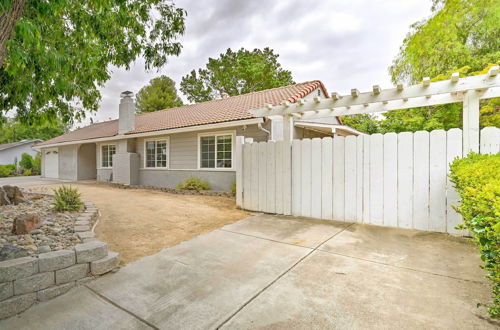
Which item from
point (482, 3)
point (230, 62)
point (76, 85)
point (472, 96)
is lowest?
point (472, 96)

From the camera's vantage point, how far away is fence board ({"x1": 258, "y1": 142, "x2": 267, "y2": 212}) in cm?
573

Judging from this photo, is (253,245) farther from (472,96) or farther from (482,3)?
(482,3)

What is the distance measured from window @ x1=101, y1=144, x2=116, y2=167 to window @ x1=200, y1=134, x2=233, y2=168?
7.29m

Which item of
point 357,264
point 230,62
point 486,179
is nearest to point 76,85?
point 357,264

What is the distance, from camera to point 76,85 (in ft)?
16.0

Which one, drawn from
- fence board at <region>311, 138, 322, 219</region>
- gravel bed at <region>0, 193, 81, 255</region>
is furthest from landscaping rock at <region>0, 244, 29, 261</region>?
fence board at <region>311, 138, 322, 219</region>

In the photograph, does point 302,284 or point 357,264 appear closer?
point 302,284

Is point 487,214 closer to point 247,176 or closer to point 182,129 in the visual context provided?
point 247,176

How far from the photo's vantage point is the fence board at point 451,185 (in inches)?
150

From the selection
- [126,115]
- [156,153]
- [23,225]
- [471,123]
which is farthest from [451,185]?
[126,115]

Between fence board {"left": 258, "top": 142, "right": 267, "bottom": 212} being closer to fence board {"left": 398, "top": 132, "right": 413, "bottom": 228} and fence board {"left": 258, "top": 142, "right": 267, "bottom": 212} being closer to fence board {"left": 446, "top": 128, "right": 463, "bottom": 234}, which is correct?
fence board {"left": 398, "top": 132, "right": 413, "bottom": 228}

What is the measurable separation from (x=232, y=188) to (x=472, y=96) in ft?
21.5

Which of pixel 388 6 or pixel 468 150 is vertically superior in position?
pixel 388 6

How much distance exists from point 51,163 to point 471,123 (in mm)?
23221
